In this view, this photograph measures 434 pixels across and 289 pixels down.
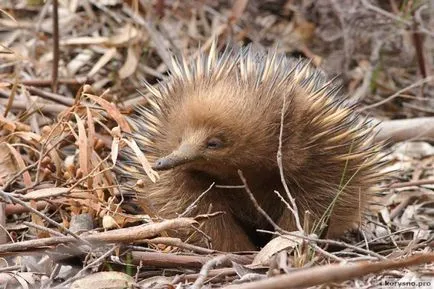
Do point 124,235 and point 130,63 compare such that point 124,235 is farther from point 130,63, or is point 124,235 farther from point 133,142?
point 130,63

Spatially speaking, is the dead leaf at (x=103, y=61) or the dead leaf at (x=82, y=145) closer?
the dead leaf at (x=82, y=145)

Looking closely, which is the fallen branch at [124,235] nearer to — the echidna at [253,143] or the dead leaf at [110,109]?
the echidna at [253,143]

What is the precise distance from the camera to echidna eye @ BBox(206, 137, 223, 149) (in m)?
2.64

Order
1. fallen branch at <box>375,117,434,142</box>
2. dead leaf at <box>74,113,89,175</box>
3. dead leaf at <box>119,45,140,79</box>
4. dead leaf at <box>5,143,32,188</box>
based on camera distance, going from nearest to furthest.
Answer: dead leaf at <box>74,113,89,175</box> < dead leaf at <box>5,143,32,188</box> < fallen branch at <box>375,117,434,142</box> < dead leaf at <box>119,45,140,79</box>

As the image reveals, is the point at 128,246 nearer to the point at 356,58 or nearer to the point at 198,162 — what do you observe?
the point at 198,162

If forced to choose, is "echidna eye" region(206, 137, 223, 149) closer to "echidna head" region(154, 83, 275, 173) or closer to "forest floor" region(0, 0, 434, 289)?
"echidna head" region(154, 83, 275, 173)

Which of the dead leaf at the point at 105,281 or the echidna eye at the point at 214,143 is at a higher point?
the echidna eye at the point at 214,143

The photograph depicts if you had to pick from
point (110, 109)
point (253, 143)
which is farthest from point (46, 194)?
point (253, 143)

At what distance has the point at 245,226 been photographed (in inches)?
121

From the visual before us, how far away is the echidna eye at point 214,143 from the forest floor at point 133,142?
25 cm

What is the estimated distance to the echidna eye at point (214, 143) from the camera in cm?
264

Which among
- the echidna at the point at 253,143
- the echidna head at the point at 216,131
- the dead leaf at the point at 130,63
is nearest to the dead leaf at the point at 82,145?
the echidna at the point at 253,143

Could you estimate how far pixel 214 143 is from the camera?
2.65m

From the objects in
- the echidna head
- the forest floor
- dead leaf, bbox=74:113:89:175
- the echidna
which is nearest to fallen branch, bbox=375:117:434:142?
the forest floor
